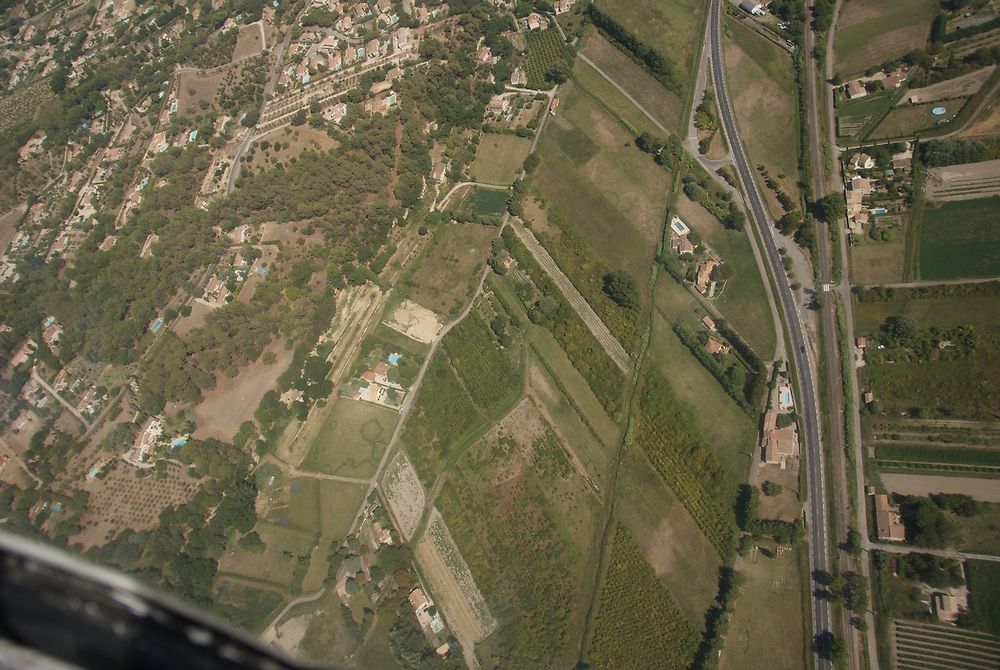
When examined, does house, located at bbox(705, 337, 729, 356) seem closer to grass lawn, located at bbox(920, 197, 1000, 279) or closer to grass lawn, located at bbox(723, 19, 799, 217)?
grass lawn, located at bbox(723, 19, 799, 217)

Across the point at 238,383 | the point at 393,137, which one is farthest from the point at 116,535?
the point at 393,137

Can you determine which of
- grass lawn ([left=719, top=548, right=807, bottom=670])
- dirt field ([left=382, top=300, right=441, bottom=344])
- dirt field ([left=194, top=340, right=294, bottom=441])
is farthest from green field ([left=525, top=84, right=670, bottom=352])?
dirt field ([left=194, top=340, right=294, bottom=441])

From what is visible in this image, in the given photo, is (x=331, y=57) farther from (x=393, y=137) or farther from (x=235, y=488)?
(x=235, y=488)

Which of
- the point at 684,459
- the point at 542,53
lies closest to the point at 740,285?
the point at 684,459

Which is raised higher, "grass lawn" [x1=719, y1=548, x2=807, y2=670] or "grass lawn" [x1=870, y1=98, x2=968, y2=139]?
"grass lawn" [x1=870, y1=98, x2=968, y2=139]

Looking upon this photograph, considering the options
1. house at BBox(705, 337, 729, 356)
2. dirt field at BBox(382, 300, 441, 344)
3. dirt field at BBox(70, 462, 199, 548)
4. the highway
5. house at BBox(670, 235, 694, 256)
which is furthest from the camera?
dirt field at BBox(382, 300, 441, 344)

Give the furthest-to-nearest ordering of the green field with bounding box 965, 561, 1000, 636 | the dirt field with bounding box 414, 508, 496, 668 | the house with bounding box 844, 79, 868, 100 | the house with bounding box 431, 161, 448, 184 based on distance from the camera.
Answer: the house with bounding box 431, 161, 448, 184, the house with bounding box 844, 79, 868, 100, the dirt field with bounding box 414, 508, 496, 668, the green field with bounding box 965, 561, 1000, 636

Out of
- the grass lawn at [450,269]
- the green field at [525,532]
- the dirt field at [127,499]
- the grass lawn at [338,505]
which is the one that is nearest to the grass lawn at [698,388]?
the green field at [525,532]
